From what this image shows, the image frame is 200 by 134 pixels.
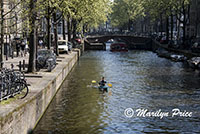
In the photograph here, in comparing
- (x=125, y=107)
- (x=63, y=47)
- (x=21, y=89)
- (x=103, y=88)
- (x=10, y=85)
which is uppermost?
(x=63, y=47)

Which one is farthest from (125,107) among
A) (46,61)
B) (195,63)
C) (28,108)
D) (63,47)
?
(63,47)

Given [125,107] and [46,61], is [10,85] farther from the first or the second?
[46,61]

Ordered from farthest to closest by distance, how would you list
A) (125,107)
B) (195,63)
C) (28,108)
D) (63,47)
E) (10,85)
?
1. (63,47)
2. (195,63)
3. (125,107)
4. (10,85)
5. (28,108)

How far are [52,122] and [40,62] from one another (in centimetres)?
1292

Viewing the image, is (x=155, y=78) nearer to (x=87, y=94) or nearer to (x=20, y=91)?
(x=87, y=94)

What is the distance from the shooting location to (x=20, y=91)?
17.9 m

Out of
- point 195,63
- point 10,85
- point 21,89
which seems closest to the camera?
point 10,85

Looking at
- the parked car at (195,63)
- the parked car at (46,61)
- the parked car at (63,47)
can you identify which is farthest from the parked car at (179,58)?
the parked car at (46,61)

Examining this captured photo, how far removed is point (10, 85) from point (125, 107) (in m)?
7.87

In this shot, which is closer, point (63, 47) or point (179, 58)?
point (63, 47)

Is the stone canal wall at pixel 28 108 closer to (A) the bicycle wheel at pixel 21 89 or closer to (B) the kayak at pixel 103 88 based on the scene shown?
(A) the bicycle wheel at pixel 21 89

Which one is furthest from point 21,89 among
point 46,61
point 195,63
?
point 195,63

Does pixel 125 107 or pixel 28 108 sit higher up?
pixel 28 108

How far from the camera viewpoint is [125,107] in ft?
73.8
